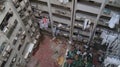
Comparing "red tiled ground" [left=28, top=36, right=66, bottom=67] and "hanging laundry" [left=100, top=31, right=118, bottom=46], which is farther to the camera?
"red tiled ground" [left=28, top=36, right=66, bottom=67]

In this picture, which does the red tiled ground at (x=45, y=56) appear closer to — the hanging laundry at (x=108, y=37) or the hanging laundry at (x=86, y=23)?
the hanging laundry at (x=86, y=23)

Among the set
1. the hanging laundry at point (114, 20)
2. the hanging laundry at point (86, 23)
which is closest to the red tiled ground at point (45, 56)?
the hanging laundry at point (86, 23)

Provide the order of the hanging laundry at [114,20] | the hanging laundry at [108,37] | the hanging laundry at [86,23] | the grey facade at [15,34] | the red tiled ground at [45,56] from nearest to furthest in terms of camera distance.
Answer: the grey facade at [15,34]
the hanging laundry at [114,20]
the hanging laundry at [108,37]
the hanging laundry at [86,23]
the red tiled ground at [45,56]

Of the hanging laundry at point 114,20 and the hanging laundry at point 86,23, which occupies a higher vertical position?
the hanging laundry at point 114,20

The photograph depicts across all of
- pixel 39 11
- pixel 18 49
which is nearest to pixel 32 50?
pixel 18 49

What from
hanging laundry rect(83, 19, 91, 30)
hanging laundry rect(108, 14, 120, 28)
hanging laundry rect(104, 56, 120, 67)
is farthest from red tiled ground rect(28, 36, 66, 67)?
hanging laundry rect(108, 14, 120, 28)

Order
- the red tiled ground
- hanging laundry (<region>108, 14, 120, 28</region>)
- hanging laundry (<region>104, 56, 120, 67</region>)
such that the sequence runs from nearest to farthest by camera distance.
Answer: hanging laundry (<region>108, 14, 120, 28</region>), hanging laundry (<region>104, 56, 120, 67</region>), the red tiled ground

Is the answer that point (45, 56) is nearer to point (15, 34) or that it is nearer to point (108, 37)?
point (15, 34)

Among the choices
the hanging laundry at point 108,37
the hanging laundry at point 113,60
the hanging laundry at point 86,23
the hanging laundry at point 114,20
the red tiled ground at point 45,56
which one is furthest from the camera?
the red tiled ground at point 45,56

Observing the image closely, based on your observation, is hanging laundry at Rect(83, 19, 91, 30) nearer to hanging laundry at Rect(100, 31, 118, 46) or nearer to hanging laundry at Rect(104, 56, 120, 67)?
hanging laundry at Rect(100, 31, 118, 46)

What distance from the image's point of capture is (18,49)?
8.59 metres

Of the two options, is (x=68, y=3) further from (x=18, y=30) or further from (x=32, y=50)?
(x=32, y=50)

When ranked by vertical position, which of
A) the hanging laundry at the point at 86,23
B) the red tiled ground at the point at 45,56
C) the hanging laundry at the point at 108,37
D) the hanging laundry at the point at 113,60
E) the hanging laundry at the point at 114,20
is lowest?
the red tiled ground at the point at 45,56

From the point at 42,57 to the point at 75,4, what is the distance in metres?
3.86
